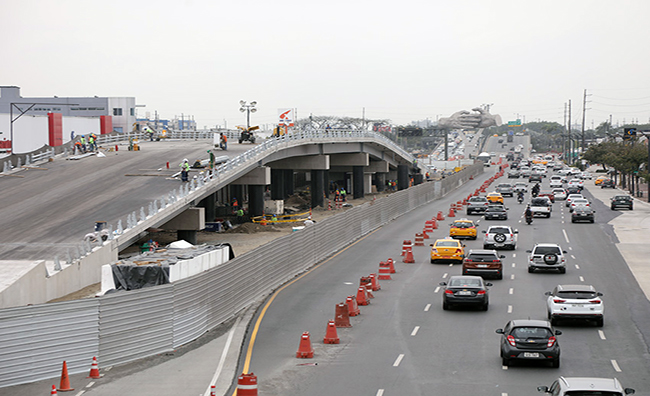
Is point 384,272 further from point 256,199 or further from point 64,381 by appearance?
point 256,199

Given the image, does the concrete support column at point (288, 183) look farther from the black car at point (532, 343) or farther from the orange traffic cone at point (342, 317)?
the black car at point (532, 343)

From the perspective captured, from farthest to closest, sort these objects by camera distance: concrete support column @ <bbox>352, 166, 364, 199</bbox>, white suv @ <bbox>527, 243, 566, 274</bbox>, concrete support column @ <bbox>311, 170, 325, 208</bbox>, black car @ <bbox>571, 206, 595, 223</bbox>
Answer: concrete support column @ <bbox>352, 166, 364, 199</bbox>, concrete support column @ <bbox>311, 170, 325, 208</bbox>, black car @ <bbox>571, 206, 595, 223</bbox>, white suv @ <bbox>527, 243, 566, 274</bbox>

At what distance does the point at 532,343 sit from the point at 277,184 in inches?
2180

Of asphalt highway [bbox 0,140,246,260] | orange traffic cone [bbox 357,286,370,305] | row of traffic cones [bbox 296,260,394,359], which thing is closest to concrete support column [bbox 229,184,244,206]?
asphalt highway [bbox 0,140,246,260]

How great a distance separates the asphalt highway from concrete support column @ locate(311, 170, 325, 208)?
15863 mm

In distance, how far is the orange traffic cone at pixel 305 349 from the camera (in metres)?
21.2

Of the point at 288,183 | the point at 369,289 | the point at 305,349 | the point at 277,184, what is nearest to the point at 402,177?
the point at 288,183

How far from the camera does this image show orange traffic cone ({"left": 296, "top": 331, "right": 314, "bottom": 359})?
21.2 meters

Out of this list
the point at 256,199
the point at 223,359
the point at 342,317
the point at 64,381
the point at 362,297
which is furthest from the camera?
the point at 256,199

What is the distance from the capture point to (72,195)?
4431 cm

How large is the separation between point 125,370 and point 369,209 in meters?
37.2

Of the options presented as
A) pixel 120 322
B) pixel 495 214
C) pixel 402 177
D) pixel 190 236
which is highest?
pixel 120 322

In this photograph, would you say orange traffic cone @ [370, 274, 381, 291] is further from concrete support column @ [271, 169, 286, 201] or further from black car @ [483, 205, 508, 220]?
concrete support column @ [271, 169, 286, 201]

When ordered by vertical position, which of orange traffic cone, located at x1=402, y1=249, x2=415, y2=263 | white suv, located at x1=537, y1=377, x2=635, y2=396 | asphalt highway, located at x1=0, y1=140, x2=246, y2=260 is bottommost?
orange traffic cone, located at x1=402, y1=249, x2=415, y2=263
